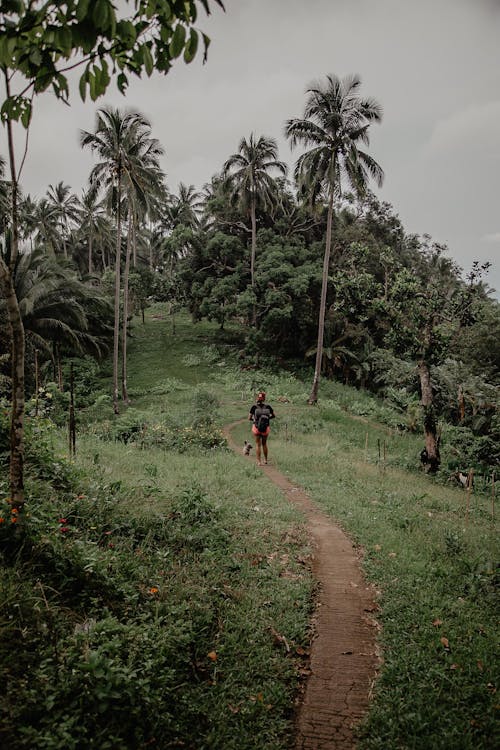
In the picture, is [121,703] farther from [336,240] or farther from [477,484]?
[336,240]

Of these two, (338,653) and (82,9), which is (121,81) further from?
(338,653)

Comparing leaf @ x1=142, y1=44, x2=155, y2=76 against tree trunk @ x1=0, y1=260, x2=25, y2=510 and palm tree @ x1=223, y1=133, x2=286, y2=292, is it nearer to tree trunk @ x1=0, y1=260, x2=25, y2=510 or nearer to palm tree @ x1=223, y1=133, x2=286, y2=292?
tree trunk @ x1=0, y1=260, x2=25, y2=510

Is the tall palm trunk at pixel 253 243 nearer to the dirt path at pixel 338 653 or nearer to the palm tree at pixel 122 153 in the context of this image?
the palm tree at pixel 122 153

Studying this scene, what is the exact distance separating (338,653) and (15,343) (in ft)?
14.6

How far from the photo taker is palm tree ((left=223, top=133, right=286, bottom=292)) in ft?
95.6


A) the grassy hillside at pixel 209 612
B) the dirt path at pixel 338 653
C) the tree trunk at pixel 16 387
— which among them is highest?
the tree trunk at pixel 16 387

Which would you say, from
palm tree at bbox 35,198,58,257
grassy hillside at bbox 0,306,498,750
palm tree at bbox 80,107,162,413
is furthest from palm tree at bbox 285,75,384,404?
palm tree at bbox 35,198,58,257

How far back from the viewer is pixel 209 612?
4.52 meters

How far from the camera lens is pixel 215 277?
3288cm

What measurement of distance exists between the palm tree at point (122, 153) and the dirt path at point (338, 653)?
19.8 m

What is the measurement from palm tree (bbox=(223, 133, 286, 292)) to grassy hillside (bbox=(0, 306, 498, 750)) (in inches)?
950

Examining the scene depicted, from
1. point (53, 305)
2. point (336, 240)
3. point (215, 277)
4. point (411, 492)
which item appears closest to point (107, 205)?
point (53, 305)

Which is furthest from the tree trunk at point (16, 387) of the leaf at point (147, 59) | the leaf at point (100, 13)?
the leaf at point (100, 13)

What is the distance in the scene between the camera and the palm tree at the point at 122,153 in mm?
20125
